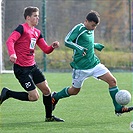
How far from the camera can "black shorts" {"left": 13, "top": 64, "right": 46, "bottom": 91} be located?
8.06 m

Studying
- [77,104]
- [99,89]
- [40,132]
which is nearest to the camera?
[40,132]

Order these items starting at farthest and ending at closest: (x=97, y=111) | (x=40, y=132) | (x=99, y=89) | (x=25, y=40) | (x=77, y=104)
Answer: (x=99, y=89), (x=77, y=104), (x=97, y=111), (x=25, y=40), (x=40, y=132)

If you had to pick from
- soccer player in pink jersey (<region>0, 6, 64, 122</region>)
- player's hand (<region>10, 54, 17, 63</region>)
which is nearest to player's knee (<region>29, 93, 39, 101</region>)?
soccer player in pink jersey (<region>0, 6, 64, 122</region>)

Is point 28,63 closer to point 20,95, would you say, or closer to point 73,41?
point 20,95

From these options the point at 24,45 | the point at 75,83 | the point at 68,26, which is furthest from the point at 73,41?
the point at 68,26

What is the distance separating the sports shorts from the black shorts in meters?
0.71

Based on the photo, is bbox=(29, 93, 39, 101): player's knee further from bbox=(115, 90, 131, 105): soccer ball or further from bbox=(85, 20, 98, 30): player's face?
bbox=(85, 20, 98, 30): player's face

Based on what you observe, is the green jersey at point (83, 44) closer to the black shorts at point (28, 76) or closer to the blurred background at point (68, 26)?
the black shorts at point (28, 76)

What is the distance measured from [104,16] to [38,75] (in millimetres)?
13981

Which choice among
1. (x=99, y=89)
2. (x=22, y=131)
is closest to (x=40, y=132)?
(x=22, y=131)

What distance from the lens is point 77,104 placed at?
1007cm

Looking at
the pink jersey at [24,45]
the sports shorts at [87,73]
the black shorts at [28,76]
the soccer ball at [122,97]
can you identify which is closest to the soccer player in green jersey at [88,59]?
the sports shorts at [87,73]

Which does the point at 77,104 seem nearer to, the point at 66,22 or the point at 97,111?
the point at 97,111

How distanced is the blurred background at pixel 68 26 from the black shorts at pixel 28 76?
10890mm
